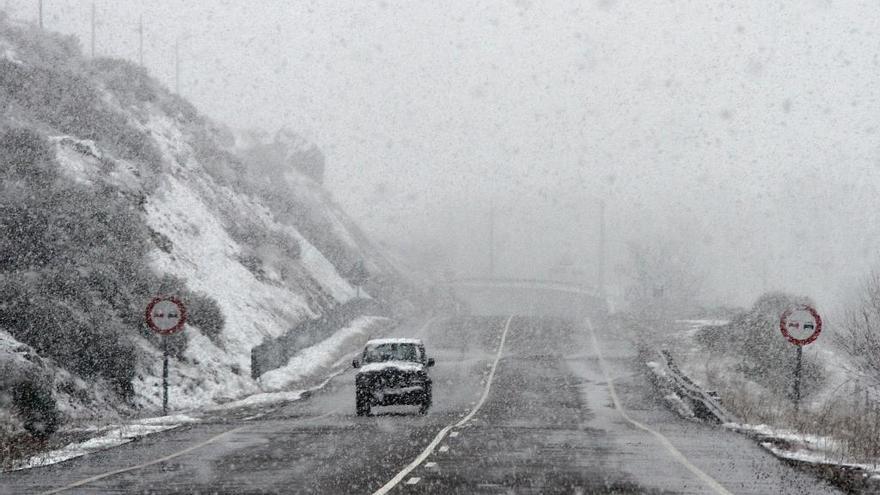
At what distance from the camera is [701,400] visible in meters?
23.0

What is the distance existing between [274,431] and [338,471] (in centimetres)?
605

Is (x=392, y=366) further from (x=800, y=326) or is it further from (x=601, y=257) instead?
(x=601, y=257)

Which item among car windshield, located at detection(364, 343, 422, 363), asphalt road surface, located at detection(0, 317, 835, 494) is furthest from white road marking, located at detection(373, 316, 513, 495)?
car windshield, located at detection(364, 343, 422, 363)

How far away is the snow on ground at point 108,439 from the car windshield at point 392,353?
15.3 feet

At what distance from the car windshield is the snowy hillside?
4.28 meters

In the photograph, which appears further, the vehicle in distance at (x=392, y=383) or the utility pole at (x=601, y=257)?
the utility pole at (x=601, y=257)

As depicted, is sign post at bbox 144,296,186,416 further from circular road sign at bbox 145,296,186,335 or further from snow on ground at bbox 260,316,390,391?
snow on ground at bbox 260,316,390,391

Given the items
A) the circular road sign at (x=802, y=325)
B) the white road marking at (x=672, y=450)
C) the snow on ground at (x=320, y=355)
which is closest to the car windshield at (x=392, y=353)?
the white road marking at (x=672, y=450)

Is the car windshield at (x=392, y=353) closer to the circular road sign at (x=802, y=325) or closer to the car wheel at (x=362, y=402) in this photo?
the car wheel at (x=362, y=402)

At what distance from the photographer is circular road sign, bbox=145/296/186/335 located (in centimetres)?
2225

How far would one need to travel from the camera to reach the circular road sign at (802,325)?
2147 cm

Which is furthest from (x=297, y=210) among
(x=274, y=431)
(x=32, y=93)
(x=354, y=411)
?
(x=274, y=431)

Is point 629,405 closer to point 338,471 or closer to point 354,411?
point 354,411

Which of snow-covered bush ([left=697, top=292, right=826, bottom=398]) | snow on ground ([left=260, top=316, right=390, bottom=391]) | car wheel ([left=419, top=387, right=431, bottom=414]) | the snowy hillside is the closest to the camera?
car wheel ([left=419, top=387, right=431, bottom=414])
